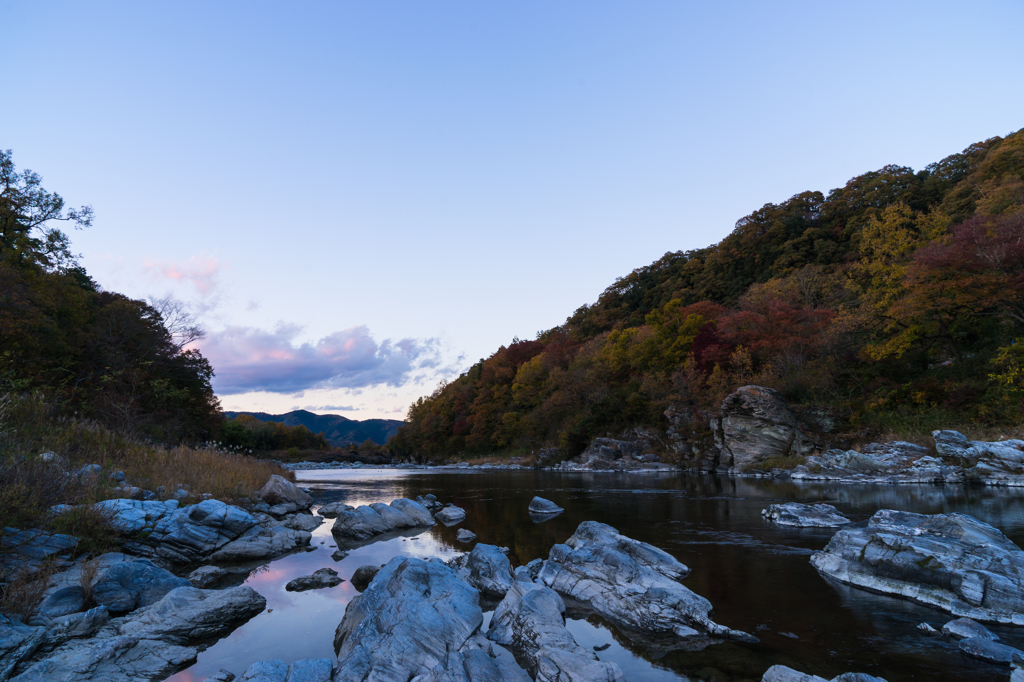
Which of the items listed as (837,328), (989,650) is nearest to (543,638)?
(989,650)

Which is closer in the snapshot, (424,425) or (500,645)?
(500,645)

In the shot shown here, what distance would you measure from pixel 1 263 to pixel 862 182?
96.4 m

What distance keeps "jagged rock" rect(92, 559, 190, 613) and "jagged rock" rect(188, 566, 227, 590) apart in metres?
1.08

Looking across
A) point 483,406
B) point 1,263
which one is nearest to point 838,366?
point 1,263

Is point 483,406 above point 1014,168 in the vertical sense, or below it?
below

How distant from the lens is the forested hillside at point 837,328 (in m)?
28.3

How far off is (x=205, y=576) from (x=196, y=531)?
7.67 feet

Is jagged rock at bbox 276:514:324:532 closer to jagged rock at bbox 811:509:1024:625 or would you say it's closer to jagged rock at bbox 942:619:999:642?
jagged rock at bbox 811:509:1024:625

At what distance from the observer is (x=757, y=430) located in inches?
1382

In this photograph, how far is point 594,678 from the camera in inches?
202

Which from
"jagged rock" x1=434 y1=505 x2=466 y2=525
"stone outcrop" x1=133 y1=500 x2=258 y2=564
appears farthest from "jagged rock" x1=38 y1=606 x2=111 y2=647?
"jagged rock" x1=434 y1=505 x2=466 y2=525

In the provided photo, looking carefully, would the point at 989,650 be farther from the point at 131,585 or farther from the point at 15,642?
the point at 131,585

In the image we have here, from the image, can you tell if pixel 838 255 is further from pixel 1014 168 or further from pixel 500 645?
pixel 500 645

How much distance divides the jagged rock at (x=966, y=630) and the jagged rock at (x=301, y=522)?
52.3 ft
